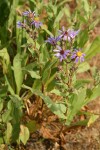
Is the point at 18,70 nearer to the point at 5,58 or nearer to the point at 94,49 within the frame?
the point at 5,58

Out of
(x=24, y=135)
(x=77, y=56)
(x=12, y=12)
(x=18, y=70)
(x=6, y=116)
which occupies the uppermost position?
(x=12, y=12)

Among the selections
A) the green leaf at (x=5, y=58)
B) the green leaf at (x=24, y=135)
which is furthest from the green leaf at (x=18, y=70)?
the green leaf at (x=24, y=135)

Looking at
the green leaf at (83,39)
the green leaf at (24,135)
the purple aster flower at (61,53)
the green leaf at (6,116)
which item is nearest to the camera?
the purple aster flower at (61,53)

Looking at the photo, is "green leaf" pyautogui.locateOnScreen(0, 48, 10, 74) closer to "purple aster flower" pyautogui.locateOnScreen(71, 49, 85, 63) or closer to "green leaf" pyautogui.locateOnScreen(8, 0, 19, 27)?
"green leaf" pyautogui.locateOnScreen(8, 0, 19, 27)

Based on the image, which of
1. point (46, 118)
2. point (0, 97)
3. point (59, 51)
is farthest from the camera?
point (46, 118)

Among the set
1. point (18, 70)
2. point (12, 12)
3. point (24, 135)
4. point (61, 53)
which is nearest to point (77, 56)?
point (61, 53)

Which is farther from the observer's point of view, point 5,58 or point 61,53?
point 5,58

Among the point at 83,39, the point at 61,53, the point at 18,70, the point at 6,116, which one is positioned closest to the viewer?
the point at 61,53

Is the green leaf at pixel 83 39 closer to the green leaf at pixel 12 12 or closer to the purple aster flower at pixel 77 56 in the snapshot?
the green leaf at pixel 12 12

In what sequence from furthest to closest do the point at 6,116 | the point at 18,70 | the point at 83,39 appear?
the point at 83,39 < the point at 18,70 < the point at 6,116

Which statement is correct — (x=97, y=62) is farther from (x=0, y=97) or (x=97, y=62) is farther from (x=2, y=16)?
(x=0, y=97)

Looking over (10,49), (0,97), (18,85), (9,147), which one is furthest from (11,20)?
(9,147)
